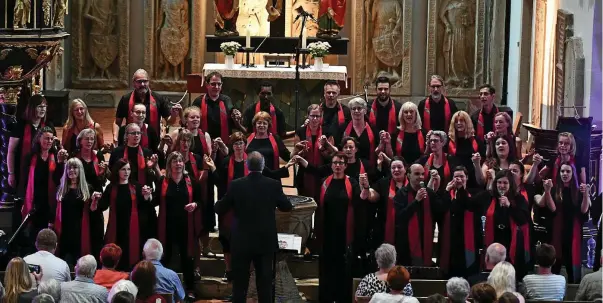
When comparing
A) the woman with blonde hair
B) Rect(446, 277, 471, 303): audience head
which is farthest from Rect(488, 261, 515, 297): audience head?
the woman with blonde hair

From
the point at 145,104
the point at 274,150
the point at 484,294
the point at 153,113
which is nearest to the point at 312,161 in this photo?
the point at 274,150

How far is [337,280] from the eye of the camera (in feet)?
42.7

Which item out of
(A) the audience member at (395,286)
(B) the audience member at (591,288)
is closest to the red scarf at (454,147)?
(B) the audience member at (591,288)

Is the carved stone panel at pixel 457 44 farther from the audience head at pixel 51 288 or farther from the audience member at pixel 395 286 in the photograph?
the audience head at pixel 51 288

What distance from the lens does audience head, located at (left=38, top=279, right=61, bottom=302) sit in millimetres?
10070

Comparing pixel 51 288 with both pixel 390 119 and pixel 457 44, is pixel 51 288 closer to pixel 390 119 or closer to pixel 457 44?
pixel 390 119

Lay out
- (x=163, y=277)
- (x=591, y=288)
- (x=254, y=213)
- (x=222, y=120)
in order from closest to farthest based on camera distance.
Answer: (x=591, y=288) < (x=163, y=277) < (x=254, y=213) < (x=222, y=120)

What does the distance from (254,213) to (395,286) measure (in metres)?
2.02

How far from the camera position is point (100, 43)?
2356cm

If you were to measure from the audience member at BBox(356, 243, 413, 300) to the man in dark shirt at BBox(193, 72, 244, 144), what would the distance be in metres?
4.21

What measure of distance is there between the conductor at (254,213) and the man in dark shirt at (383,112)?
294cm

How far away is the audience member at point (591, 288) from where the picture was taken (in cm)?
1064

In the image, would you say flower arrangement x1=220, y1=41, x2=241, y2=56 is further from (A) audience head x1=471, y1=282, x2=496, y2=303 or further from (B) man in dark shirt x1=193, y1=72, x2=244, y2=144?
(A) audience head x1=471, y1=282, x2=496, y2=303

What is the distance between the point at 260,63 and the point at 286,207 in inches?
442
